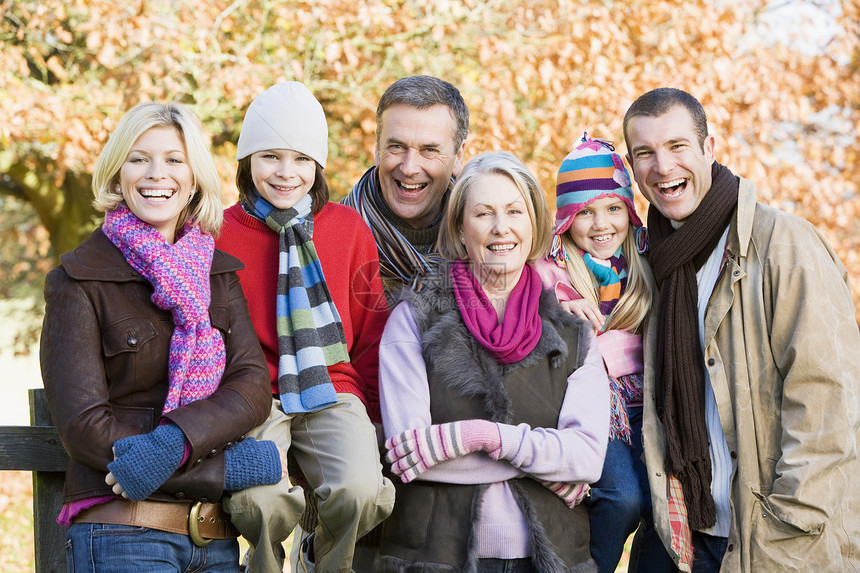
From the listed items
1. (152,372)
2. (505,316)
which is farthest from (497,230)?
(152,372)

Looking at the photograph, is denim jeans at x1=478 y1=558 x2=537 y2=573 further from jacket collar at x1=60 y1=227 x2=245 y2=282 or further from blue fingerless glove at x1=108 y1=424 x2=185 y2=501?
jacket collar at x1=60 y1=227 x2=245 y2=282

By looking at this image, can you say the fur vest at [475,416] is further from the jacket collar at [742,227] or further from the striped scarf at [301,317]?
the jacket collar at [742,227]

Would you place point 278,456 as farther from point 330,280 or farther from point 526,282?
point 526,282

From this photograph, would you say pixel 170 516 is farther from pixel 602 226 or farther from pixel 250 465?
pixel 602 226

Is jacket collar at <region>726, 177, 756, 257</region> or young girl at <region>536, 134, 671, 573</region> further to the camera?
young girl at <region>536, 134, 671, 573</region>

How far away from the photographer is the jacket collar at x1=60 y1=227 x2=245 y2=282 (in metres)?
2.49

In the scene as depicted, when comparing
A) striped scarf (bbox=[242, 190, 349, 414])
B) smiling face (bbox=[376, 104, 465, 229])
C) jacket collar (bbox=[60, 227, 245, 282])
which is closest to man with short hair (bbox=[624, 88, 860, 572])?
smiling face (bbox=[376, 104, 465, 229])

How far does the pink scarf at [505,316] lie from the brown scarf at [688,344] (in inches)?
20.4

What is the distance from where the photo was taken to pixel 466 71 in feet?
22.3

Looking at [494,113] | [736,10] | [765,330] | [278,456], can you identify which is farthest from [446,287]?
[736,10]

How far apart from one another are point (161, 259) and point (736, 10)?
214 inches

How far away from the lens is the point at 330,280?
10.6 ft

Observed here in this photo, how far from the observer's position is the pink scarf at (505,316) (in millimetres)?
2879

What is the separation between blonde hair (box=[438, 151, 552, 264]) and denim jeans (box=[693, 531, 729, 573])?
1191 mm
